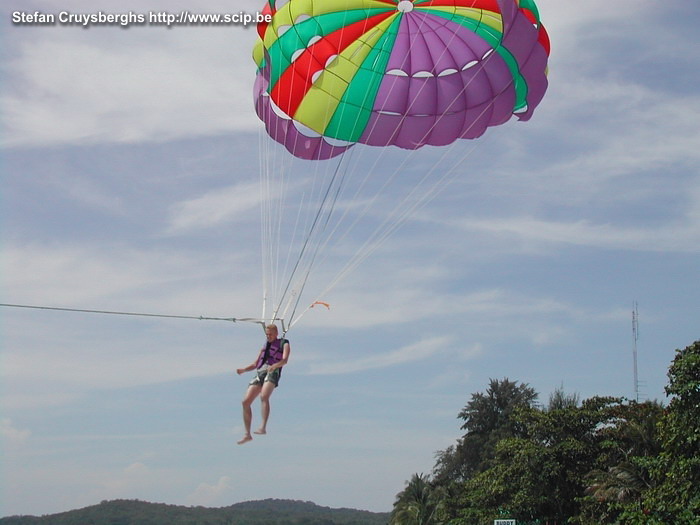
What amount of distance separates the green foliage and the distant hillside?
10356 cm

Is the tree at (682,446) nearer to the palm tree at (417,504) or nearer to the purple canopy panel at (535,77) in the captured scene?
the purple canopy panel at (535,77)

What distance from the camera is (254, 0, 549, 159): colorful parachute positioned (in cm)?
1920

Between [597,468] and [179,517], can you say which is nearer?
[597,468]

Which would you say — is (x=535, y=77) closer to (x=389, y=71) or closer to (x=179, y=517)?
(x=389, y=71)

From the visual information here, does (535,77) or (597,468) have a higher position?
(535,77)

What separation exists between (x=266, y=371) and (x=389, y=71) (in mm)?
8035

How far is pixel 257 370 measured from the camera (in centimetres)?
1413

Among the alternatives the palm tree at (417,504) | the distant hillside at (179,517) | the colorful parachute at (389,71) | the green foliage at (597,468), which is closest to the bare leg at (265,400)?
the colorful parachute at (389,71)

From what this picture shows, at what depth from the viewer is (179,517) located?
14362 cm

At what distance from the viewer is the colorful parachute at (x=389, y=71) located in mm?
19203

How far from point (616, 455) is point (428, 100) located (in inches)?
522

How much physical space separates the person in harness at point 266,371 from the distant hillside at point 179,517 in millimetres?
122183

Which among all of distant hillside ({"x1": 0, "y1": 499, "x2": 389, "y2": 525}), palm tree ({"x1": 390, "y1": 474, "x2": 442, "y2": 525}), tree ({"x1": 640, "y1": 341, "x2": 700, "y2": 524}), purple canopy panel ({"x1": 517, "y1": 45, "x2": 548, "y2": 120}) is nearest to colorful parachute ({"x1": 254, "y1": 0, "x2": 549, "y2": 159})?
purple canopy panel ({"x1": 517, "y1": 45, "x2": 548, "y2": 120})

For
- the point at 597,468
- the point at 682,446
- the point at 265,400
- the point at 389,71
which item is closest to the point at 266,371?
the point at 265,400
